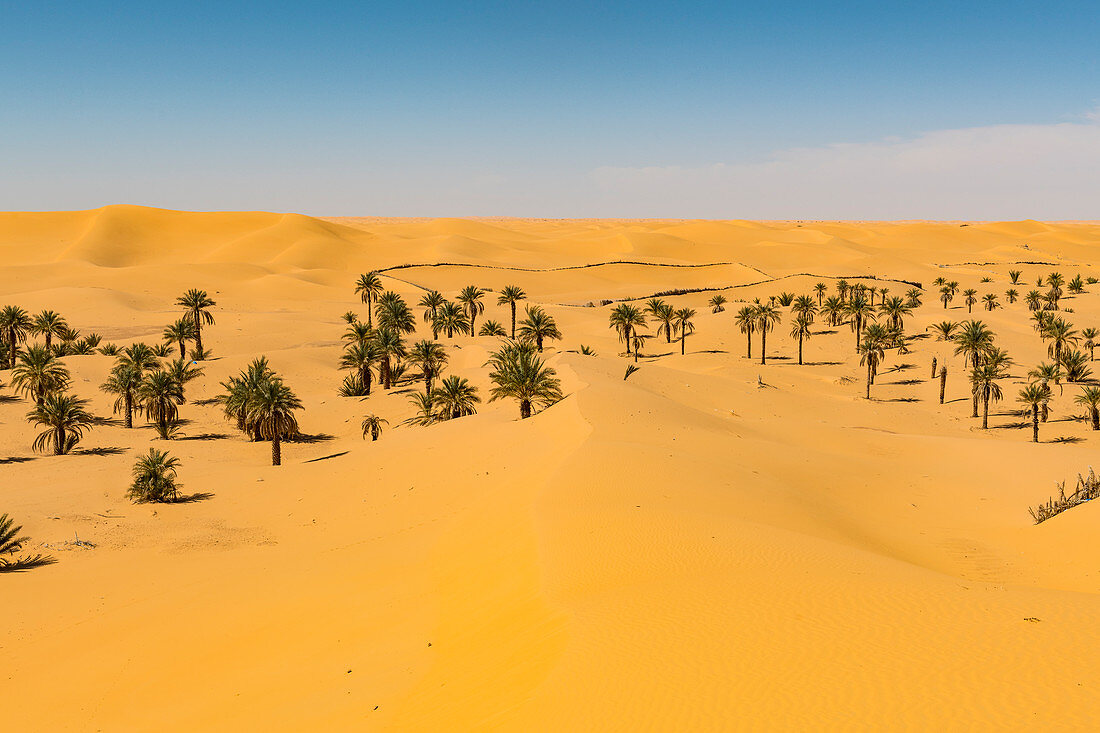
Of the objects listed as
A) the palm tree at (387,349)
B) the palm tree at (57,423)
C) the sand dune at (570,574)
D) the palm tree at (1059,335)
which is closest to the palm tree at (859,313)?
the palm tree at (1059,335)

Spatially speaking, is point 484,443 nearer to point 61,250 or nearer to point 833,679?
point 833,679

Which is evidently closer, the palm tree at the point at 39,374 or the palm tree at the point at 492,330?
the palm tree at the point at 39,374

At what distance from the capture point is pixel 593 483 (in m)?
18.5

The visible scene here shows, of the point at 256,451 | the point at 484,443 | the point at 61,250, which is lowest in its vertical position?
the point at 256,451

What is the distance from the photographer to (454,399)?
1475 inches

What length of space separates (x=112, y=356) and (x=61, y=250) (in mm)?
106272

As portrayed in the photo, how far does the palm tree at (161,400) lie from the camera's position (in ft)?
123

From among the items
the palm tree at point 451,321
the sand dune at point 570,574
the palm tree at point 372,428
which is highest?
the palm tree at point 451,321

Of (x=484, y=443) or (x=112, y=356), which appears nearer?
(x=484, y=443)

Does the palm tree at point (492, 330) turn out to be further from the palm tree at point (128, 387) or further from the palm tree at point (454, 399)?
the palm tree at point (128, 387)

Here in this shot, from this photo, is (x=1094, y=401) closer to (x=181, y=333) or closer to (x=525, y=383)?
(x=525, y=383)

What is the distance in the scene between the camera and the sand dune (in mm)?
8516

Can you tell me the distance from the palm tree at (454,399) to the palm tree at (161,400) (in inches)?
555

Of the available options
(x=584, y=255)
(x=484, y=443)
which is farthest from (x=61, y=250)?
(x=484, y=443)
